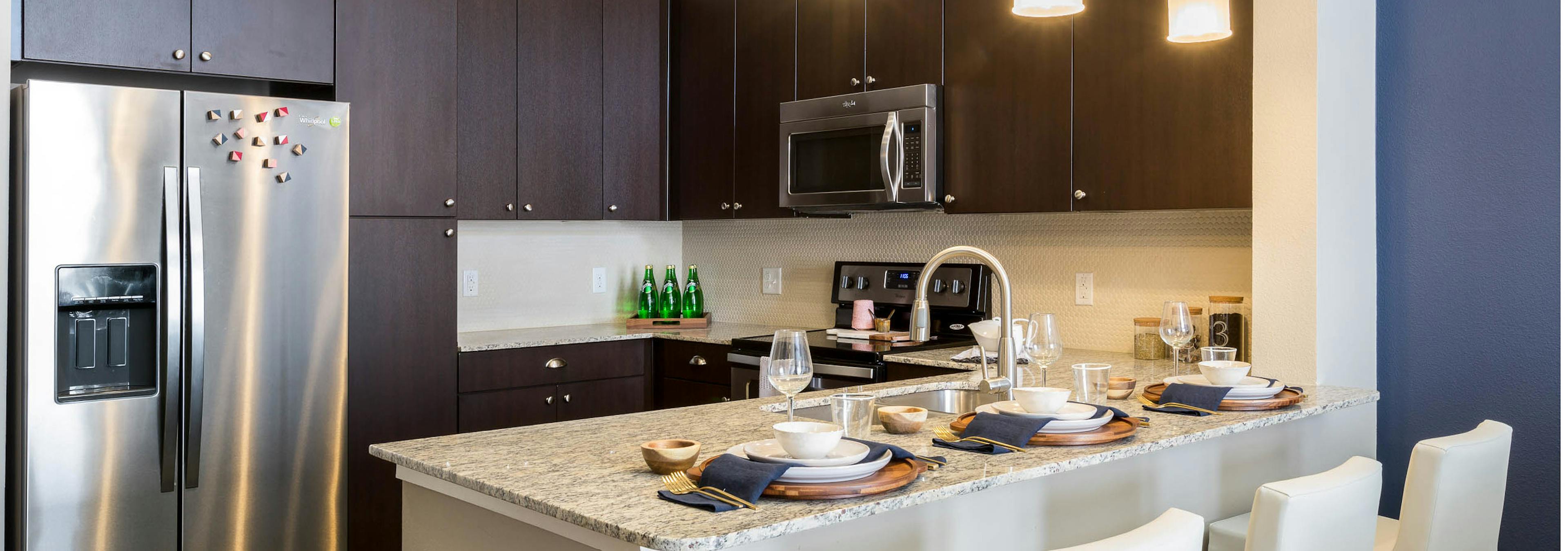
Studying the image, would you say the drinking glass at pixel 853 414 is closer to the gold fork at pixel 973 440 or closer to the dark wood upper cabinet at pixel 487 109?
the gold fork at pixel 973 440

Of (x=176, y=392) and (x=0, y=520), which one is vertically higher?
(x=176, y=392)

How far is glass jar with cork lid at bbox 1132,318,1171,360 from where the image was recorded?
3148 mm

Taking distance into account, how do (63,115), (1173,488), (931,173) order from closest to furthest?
1. (1173,488)
2. (63,115)
3. (931,173)

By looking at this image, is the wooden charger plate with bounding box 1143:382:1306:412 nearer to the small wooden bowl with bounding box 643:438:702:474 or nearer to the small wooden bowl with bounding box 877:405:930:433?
the small wooden bowl with bounding box 877:405:930:433

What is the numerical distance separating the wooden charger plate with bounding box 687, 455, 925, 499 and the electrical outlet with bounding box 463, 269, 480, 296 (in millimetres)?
2794

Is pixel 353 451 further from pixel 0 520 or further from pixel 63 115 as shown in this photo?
pixel 63 115

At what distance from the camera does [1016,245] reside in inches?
144

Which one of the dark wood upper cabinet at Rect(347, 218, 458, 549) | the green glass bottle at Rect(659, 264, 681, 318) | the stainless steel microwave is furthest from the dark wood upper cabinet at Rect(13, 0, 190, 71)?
the green glass bottle at Rect(659, 264, 681, 318)

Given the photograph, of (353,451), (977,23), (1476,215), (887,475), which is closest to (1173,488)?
(887,475)

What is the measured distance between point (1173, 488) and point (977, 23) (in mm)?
1690

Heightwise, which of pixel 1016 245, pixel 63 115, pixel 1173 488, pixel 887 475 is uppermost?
pixel 63 115

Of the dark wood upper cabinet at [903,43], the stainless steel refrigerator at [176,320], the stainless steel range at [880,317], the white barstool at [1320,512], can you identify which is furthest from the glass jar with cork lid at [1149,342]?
the stainless steel refrigerator at [176,320]

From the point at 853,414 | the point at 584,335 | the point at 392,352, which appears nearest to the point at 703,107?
the point at 584,335

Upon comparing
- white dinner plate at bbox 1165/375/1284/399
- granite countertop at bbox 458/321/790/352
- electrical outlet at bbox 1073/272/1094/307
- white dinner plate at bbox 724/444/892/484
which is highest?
electrical outlet at bbox 1073/272/1094/307
